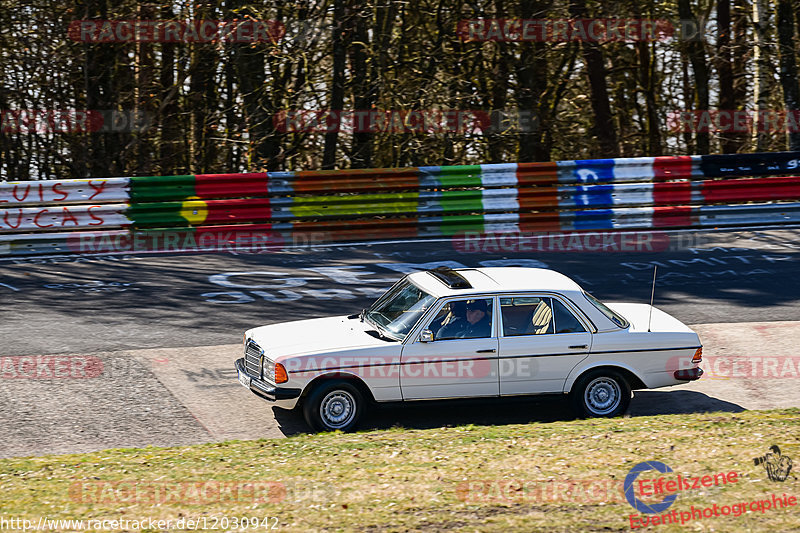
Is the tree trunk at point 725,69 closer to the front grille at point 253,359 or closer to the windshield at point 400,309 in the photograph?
the windshield at point 400,309

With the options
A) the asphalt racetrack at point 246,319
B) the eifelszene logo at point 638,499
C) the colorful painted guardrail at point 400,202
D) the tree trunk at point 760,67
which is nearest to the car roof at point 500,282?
the asphalt racetrack at point 246,319

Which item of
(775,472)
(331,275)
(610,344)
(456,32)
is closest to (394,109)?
(456,32)

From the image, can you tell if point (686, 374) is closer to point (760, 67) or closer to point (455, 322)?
point (455, 322)

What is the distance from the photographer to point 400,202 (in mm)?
16562

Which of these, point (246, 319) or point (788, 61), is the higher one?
point (788, 61)

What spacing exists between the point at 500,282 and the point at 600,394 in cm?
139

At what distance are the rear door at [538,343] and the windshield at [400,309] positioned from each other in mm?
750

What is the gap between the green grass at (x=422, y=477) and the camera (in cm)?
568

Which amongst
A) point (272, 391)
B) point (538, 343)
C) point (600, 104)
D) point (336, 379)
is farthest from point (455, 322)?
point (600, 104)

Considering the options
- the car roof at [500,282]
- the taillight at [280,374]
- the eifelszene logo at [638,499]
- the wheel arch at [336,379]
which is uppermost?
the car roof at [500,282]

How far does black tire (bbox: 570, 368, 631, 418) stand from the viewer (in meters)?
8.49

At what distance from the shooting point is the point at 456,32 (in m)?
19.1

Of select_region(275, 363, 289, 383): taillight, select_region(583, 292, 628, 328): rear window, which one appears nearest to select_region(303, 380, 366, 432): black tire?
select_region(275, 363, 289, 383): taillight

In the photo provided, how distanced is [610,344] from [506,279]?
116 centimetres
